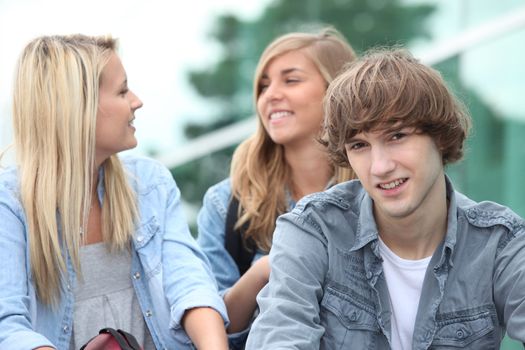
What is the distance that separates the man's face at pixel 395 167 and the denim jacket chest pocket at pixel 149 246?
0.84m

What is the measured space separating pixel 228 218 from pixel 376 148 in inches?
47.7

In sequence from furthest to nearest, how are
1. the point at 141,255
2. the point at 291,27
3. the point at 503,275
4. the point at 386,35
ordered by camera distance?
the point at 291,27 < the point at 386,35 < the point at 141,255 < the point at 503,275

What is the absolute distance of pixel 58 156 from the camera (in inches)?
132

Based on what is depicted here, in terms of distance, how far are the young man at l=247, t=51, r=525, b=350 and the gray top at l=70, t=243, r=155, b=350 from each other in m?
0.65

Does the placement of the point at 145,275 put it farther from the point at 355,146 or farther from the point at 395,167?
the point at 395,167

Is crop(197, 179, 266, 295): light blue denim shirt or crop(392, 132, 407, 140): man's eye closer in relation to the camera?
crop(392, 132, 407, 140): man's eye

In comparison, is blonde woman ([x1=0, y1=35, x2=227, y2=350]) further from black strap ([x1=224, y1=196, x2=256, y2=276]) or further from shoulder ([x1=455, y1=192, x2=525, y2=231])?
shoulder ([x1=455, y1=192, x2=525, y2=231])

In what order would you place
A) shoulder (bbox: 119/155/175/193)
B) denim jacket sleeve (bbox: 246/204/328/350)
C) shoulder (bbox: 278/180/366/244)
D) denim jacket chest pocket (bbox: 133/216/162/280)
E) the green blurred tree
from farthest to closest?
the green blurred tree, shoulder (bbox: 119/155/175/193), denim jacket chest pocket (bbox: 133/216/162/280), shoulder (bbox: 278/180/366/244), denim jacket sleeve (bbox: 246/204/328/350)

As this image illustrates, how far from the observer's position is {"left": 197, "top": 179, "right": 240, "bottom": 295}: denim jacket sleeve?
3902 mm

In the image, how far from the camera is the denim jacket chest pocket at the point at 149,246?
3.38m

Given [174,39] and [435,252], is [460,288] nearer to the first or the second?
[435,252]

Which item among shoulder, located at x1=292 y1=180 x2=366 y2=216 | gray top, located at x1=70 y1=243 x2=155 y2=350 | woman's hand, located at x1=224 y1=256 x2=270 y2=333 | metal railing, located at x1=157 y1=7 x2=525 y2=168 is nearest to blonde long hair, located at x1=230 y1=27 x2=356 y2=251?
woman's hand, located at x1=224 y1=256 x2=270 y2=333

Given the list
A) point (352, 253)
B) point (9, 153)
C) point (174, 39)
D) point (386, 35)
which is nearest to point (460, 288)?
point (352, 253)

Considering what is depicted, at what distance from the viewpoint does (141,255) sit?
340 cm
